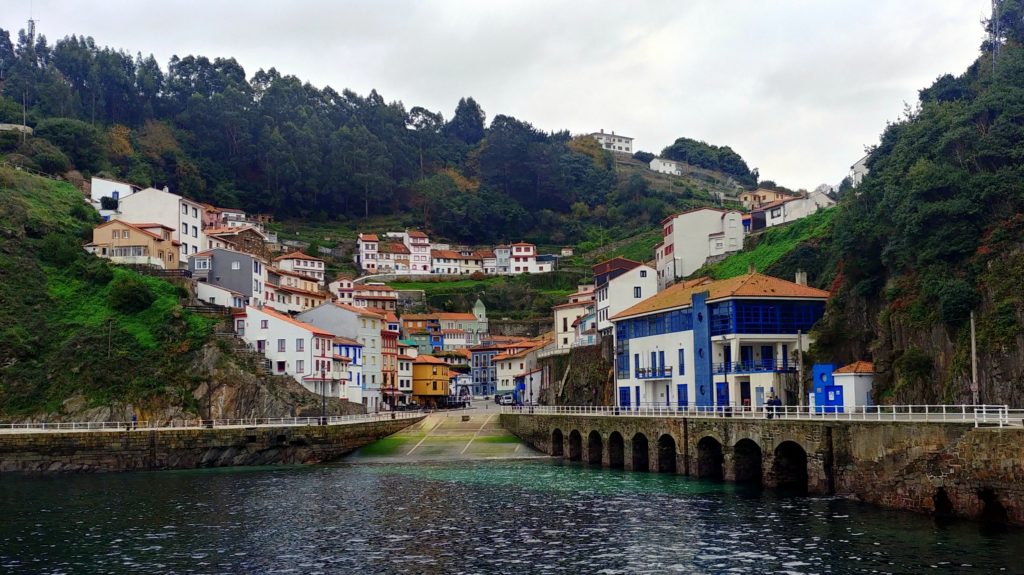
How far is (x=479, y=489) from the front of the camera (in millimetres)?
52219

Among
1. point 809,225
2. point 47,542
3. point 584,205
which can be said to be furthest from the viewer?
point 584,205

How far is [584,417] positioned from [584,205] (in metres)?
126

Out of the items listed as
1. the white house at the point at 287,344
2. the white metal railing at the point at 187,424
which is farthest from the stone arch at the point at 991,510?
the white house at the point at 287,344

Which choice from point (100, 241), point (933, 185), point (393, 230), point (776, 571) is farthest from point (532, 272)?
point (776, 571)

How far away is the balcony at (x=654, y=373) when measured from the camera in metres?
68.9

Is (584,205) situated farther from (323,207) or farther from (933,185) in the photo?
(933,185)

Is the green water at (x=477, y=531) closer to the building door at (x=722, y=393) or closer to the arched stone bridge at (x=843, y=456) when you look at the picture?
the arched stone bridge at (x=843, y=456)

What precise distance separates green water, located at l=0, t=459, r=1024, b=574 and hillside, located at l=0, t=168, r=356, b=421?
22468 mm

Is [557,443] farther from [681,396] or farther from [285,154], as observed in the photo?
[285,154]

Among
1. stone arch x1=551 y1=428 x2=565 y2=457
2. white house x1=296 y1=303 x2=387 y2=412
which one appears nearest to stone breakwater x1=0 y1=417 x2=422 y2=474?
stone arch x1=551 y1=428 x2=565 y2=457

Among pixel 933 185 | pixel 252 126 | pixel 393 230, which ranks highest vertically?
pixel 252 126

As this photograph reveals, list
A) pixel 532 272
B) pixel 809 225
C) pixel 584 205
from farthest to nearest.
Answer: pixel 584 205
pixel 532 272
pixel 809 225

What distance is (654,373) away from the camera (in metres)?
70.6

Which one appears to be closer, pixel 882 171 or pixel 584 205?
pixel 882 171
